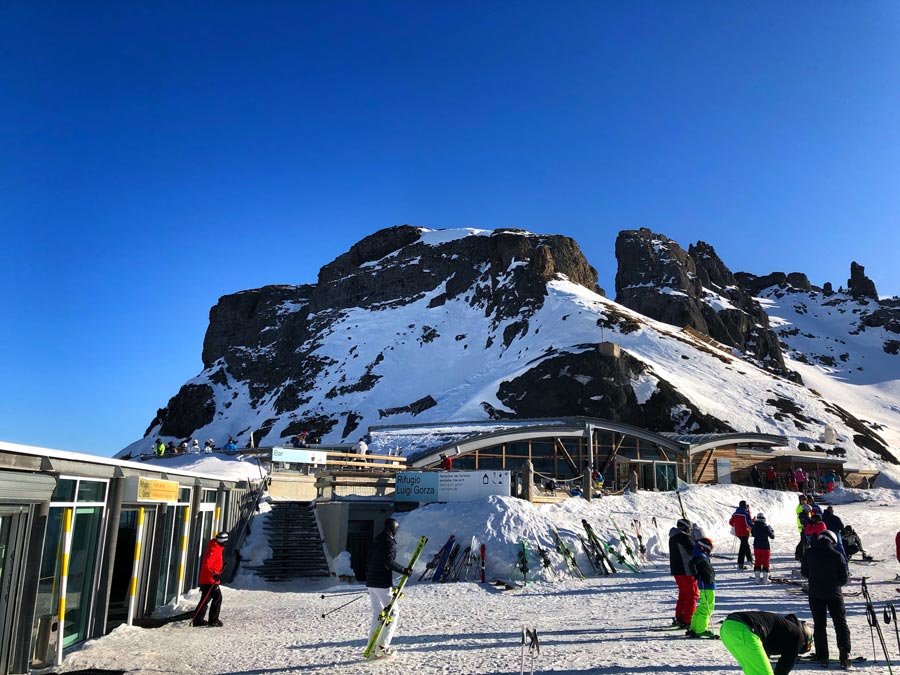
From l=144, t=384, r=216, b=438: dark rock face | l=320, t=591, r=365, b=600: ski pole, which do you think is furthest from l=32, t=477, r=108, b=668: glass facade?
l=144, t=384, r=216, b=438: dark rock face

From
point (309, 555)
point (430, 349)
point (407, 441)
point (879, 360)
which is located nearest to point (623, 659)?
point (309, 555)

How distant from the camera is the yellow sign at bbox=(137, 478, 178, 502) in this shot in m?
10.7

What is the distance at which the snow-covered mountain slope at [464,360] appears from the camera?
5712 cm

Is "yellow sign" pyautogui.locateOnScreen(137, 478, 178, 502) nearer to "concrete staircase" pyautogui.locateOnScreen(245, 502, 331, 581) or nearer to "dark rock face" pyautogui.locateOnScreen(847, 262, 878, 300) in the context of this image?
"concrete staircase" pyautogui.locateOnScreen(245, 502, 331, 581)

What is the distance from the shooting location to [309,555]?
2028 cm

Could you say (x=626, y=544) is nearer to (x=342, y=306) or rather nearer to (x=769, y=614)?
(x=769, y=614)

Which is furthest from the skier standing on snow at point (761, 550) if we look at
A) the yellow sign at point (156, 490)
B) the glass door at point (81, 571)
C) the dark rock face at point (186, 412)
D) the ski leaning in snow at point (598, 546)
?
the dark rock face at point (186, 412)

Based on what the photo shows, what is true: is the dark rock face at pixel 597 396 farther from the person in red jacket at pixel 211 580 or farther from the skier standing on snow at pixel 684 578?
the person in red jacket at pixel 211 580

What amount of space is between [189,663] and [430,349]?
78141 mm

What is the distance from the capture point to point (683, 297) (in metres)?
114

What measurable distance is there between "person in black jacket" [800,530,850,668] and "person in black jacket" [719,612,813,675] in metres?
2.11

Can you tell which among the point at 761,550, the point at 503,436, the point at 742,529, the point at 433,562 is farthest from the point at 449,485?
the point at 503,436

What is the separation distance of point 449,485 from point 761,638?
1672 cm

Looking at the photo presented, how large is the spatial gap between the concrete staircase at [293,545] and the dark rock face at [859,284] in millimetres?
183121
